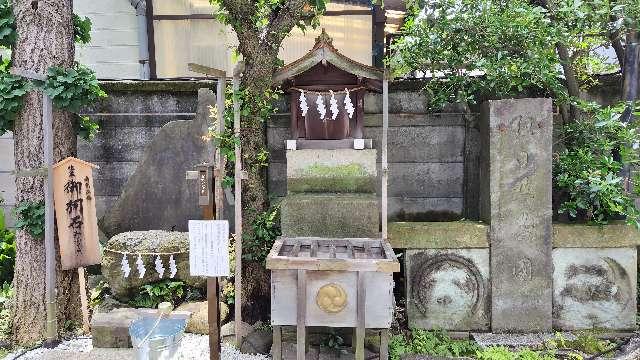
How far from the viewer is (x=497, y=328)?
20.0ft

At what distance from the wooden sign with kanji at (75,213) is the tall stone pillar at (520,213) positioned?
5826mm

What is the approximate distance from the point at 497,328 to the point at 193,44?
872cm

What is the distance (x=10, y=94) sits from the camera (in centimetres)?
571

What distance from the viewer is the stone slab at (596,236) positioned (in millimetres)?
5941

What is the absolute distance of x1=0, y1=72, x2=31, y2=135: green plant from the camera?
5711 mm

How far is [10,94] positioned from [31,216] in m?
1.71

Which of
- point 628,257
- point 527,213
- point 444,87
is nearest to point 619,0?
point 444,87

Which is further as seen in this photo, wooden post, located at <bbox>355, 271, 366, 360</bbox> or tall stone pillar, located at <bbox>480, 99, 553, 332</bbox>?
tall stone pillar, located at <bbox>480, 99, 553, 332</bbox>

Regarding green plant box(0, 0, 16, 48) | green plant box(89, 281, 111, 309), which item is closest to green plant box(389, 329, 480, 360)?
green plant box(89, 281, 111, 309)

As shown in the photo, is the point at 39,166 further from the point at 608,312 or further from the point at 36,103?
the point at 608,312

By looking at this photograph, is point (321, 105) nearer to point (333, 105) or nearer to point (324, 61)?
point (333, 105)

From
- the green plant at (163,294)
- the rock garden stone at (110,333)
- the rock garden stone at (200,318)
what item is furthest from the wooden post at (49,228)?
the rock garden stone at (200,318)

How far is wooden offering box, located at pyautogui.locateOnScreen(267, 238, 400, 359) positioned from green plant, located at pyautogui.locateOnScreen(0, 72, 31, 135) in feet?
13.7

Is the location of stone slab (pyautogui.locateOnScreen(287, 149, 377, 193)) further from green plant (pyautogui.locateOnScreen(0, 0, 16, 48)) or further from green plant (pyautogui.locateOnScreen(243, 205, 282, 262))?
green plant (pyautogui.locateOnScreen(0, 0, 16, 48))
